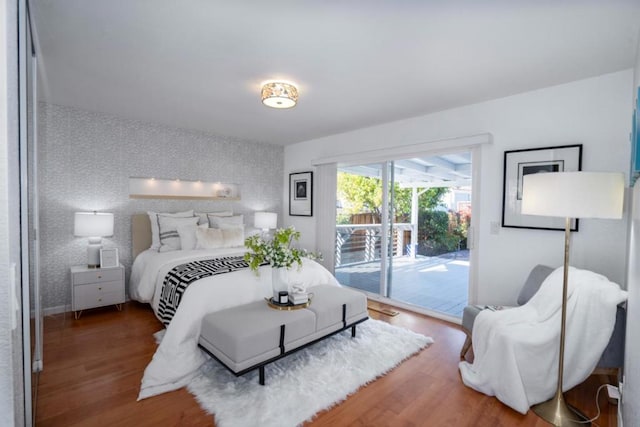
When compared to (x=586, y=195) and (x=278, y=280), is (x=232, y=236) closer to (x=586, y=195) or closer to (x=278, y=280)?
(x=278, y=280)

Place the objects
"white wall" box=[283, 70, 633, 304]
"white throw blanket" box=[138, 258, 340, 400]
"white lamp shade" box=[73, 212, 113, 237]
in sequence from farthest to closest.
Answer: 1. "white lamp shade" box=[73, 212, 113, 237]
2. "white wall" box=[283, 70, 633, 304]
3. "white throw blanket" box=[138, 258, 340, 400]

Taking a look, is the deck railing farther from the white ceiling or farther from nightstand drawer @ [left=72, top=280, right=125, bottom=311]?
nightstand drawer @ [left=72, top=280, right=125, bottom=311]

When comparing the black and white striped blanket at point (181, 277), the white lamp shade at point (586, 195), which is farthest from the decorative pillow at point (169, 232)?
the white lamp shade at point (586, 195)

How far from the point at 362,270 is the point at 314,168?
1841 millimetres

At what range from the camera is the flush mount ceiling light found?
265cm

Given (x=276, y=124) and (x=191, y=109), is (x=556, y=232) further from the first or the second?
(x=191, y=109)

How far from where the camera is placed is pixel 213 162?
4.85 m

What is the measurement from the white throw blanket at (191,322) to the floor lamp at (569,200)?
7.39ft

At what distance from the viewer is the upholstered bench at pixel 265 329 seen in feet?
6.98

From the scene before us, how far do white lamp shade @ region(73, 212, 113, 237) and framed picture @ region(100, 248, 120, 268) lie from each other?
24 cm

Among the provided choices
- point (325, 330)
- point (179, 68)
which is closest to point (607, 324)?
point (325, 330)

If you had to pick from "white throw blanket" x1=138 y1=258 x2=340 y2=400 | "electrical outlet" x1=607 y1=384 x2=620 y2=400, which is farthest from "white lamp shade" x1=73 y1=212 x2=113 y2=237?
"electrical outlet" x1=607 y1=384 x2=620 y2=400

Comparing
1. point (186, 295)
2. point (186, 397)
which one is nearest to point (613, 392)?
point (186, 397)

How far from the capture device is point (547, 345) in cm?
207
